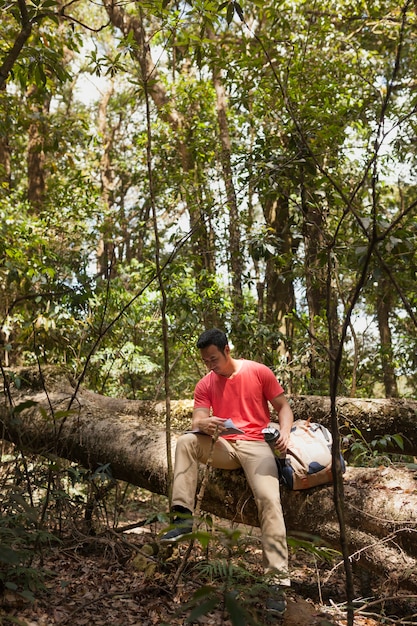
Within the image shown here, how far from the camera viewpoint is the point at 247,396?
4.21m

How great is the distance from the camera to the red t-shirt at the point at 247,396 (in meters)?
4.20

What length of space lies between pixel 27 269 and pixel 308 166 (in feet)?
12.4

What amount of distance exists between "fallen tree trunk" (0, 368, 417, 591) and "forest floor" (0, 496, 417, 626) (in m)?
0.24

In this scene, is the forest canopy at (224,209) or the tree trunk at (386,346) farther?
the tree trunk at (386,346)

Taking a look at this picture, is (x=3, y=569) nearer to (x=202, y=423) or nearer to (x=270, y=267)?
(x=202, y=423)

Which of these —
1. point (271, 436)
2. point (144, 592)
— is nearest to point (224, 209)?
point (271, 436)

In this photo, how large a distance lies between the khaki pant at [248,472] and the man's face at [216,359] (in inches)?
19.8

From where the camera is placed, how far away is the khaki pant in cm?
365

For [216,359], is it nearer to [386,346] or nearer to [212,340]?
[212,340]

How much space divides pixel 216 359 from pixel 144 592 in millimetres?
1602

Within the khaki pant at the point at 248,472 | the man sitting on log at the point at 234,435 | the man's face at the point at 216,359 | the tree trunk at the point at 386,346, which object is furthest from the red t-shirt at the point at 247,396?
the tree trunk at the point at 386,346

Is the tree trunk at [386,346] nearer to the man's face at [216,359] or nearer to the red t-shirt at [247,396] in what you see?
the red t-shirt at [247,396]

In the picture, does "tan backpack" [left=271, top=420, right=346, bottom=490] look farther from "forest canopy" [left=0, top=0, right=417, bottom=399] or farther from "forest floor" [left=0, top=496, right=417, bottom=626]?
"forest canopy" [left=0, top=0, right=417, bottom=399]

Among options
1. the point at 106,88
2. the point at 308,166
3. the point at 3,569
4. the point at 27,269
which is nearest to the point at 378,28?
the point at 308,166
